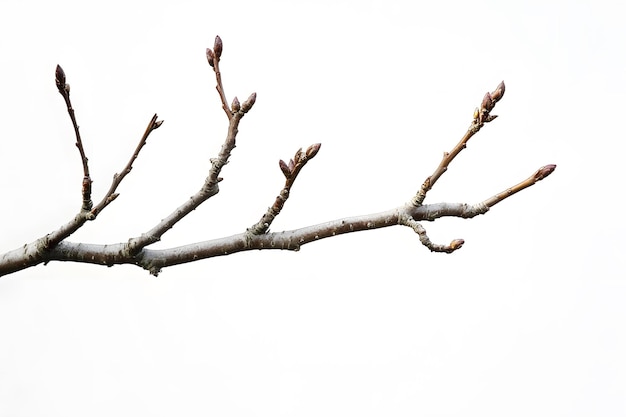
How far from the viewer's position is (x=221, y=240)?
0.73 m

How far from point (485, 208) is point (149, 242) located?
350 mm

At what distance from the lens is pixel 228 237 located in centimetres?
72

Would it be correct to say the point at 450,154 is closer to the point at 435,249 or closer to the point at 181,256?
the point at 435,249

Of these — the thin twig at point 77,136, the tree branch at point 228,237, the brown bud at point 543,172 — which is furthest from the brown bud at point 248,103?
the brown bud at point 543,172

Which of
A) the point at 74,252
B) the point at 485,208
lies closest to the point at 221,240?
the point at 74,252

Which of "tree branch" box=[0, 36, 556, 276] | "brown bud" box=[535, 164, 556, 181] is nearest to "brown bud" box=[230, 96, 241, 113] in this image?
"tree branch" box=[0, 36, 556, 276]

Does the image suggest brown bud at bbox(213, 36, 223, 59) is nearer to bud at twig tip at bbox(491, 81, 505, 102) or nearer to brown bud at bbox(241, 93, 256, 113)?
brown bud at bbox(241, 93, 256, 113)

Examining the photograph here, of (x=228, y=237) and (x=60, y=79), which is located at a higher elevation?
(x=60, y=79)

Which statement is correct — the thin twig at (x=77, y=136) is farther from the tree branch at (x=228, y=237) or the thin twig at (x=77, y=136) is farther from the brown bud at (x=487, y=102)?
the brown bud at (x=487, y=102)

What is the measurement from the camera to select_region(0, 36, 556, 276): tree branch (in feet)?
2.14

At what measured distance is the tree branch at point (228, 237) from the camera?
2.14ft

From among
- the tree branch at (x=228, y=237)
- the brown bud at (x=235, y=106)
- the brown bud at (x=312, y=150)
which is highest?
the brown bud at (x=235, y=106)

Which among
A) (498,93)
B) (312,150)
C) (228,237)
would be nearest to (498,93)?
(498,93)

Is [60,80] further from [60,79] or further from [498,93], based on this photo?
[498,93]
